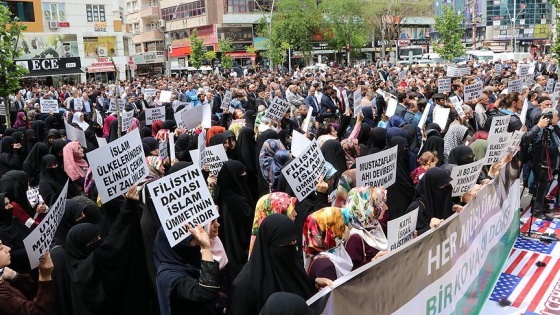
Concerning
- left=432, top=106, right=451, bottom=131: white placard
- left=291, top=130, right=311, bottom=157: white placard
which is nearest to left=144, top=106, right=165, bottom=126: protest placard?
left=291, top=130, right=311, bottom=157: white placard

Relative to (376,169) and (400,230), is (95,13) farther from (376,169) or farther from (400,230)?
(400,230)

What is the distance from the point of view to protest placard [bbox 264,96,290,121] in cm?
983

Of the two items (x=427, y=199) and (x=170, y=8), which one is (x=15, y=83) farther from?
(x=170, y=8)

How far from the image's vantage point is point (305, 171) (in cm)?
545

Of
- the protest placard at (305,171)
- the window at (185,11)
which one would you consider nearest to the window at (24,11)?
the window at (185,11)

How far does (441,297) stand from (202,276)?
2.11 meters

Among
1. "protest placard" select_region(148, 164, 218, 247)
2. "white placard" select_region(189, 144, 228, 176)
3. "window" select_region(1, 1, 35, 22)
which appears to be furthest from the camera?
"window" select_region(1, 1, 35, 22)

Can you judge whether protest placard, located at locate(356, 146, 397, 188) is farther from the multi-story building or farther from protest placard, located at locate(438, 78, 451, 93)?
the multi-story building

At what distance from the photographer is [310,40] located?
192ft

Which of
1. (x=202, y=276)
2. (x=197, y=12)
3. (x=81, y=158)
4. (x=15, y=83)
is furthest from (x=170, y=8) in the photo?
(x=202, y=276)

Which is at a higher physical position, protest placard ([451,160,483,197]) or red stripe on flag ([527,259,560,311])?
→ protest placard ([451,160,483,197])

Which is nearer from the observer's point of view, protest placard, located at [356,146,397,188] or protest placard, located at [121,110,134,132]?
protest placard, located at [356,146,397,188]

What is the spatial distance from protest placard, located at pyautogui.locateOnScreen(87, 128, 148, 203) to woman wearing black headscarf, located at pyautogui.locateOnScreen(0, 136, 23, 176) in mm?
4814

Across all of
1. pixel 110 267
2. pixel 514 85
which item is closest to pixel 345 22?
pixel 514 85
